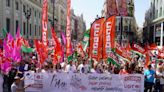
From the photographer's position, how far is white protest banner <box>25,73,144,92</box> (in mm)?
11727

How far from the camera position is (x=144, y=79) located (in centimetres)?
1238

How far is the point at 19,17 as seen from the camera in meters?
45.9

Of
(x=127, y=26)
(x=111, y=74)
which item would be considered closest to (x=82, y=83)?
(x=111, y=74)

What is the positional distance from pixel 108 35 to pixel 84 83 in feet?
7.37

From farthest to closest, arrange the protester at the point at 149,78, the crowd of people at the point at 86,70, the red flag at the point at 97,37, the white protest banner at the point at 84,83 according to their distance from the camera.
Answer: the red flag at the point at 97,37 → the protester at the point at 149,78 → the crowd of people at the point at 86,70 → the white protest banner at the point at 84,83

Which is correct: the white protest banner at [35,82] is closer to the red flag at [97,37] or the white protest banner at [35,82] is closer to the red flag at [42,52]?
the red flag at [42,52]

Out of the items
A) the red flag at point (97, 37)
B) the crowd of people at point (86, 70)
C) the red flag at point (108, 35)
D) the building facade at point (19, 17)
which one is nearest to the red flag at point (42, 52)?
the crowd of people at point (86, 70)

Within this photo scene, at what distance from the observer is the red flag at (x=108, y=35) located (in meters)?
13.1

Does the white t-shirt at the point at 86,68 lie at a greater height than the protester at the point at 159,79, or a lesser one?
greater

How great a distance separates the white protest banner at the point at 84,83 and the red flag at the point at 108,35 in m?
1.68

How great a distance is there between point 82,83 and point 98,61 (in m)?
2.06

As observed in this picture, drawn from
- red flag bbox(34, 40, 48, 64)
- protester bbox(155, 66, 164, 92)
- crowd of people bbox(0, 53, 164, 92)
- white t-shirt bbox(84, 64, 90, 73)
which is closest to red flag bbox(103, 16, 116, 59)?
crowd of people bbox(0, 53, 164, 92)

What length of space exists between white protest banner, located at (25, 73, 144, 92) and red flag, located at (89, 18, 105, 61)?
1748 mm

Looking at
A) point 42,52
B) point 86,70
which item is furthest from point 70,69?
point 42,52
